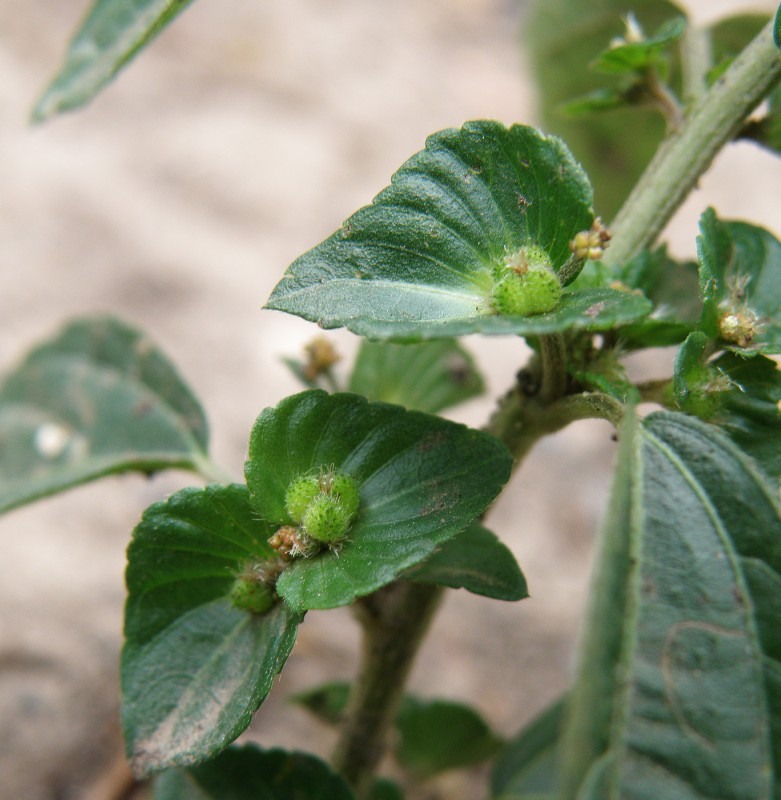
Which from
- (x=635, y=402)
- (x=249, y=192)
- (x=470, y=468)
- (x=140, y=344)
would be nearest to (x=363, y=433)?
(x=470, y=468)

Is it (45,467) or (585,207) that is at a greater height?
(585,207)

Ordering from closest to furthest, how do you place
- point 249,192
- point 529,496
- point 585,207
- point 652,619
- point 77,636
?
point 652,619
point 585,207
point 77,636
point 529,496
point 249,192

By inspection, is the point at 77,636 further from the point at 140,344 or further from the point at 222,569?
the point at 222,569

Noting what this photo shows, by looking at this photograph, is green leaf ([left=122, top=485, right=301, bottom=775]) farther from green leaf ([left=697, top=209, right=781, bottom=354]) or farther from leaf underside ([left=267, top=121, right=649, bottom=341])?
green leaf ([left=697, top=209, right=781, bottom=354])

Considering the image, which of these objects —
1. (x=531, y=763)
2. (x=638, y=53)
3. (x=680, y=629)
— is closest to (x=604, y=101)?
(x=638, y=53)

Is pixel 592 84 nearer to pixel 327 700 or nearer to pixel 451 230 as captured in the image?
pixel 451 230

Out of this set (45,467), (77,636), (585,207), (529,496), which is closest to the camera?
(585,207)
